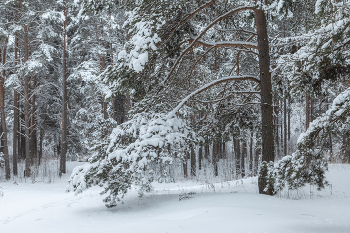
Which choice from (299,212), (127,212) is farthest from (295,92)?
(127,212)

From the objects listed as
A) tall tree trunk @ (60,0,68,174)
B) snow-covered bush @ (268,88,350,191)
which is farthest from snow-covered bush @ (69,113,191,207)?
tall tree trunk @ (60,0,68,174)

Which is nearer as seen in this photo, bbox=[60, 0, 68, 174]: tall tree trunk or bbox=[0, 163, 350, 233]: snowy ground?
bbox=[0, 163, 350, 233]: snowy ground

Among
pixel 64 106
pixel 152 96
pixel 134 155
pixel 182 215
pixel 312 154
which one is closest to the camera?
pixel 312 154

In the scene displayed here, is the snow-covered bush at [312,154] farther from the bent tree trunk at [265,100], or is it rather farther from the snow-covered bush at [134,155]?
the snow-covered bush at [134,155]

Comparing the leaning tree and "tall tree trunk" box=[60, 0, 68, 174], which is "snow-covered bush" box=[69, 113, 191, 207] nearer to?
the leaning tree

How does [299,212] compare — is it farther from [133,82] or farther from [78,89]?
[78,89]

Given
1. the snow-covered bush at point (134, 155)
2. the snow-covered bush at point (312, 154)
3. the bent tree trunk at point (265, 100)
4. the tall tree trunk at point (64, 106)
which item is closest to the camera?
the snow-covered bush at point (312, 154)

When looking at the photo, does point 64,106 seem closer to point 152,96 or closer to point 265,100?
point 152,96

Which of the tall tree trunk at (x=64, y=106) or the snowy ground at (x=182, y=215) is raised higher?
the tall tree trunk at (x=64, y=106)

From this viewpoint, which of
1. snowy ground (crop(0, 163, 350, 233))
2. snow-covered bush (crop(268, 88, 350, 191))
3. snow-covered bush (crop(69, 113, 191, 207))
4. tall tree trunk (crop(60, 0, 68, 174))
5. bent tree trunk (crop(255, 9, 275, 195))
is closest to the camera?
snowy ground (crop(0, 163, 350, 233))

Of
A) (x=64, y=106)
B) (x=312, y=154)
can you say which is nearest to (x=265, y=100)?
(x=312, y=154)

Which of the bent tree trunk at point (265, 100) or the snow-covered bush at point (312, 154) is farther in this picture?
the bent tree trunk at point (265, 100)

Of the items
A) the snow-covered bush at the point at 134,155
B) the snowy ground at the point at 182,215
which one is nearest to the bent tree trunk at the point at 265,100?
the snowy ground at the point at 182,215

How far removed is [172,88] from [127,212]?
11.5 ft
